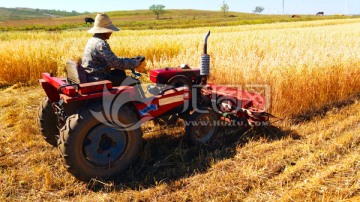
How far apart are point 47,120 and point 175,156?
69.8 inches

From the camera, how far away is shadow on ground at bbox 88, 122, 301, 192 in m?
3.44

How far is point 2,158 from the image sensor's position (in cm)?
401

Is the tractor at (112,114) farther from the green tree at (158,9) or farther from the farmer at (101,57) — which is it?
the green tree at (158,9)

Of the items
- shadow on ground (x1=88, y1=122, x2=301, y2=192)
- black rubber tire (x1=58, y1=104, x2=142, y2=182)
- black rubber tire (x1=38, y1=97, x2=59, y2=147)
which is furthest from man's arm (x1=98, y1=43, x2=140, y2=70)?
shadow on ground (x1=88, y1=122, x2=301, y2=192)

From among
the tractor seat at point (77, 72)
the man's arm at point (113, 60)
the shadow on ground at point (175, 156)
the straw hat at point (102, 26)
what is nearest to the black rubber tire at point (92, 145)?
the shadow on ground at point (175, 156)

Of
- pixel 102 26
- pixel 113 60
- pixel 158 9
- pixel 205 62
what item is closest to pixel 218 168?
pixel 205 62

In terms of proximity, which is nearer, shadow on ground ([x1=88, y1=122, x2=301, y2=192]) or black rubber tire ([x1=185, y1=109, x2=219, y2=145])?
shadow on ground ([x1=88, y1=122, x2=301, y2=192])

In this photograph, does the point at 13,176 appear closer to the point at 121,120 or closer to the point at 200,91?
the point at 121,120

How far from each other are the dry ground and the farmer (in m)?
1.20

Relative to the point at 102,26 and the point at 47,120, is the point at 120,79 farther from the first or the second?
the point at 47,120

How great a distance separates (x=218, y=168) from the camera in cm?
364

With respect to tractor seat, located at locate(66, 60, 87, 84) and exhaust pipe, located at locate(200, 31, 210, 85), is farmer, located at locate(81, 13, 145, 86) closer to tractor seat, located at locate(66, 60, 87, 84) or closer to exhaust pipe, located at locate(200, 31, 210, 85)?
tractor seat, located at locate(66, 60, 87, 84)

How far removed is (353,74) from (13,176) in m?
6.48

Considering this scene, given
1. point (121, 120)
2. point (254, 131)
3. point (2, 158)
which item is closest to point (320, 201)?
point (254, 131)
